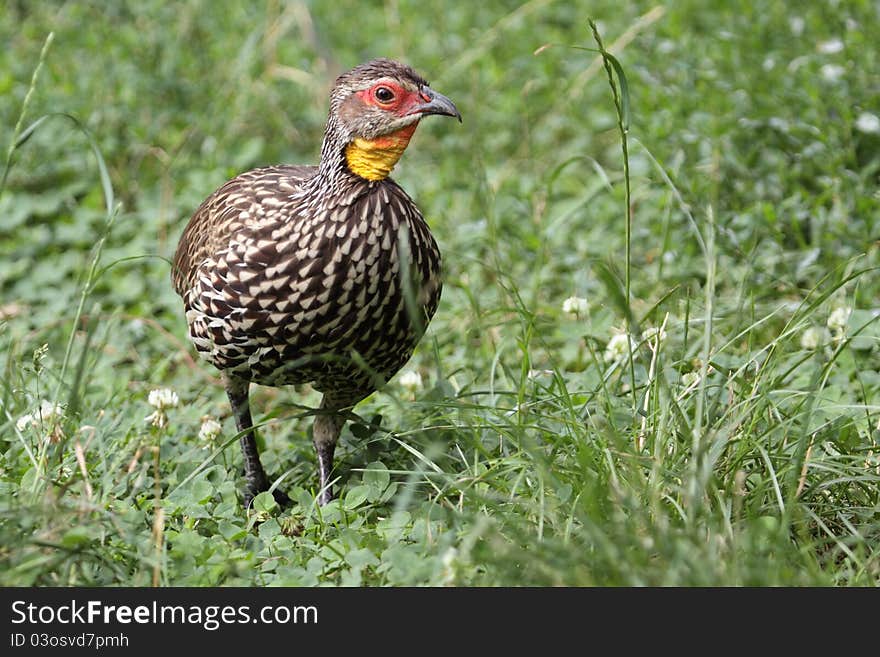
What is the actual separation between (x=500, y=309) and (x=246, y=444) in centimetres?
101

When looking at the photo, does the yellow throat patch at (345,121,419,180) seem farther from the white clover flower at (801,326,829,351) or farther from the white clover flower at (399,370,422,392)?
the white clover flower at (801,326,829,351)

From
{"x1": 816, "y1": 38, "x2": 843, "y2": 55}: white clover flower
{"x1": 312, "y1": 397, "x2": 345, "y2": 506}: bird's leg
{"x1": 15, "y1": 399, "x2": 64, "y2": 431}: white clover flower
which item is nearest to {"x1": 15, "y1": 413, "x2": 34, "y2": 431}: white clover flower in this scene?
{"x1": 15, "y1": 399, "x2": 64, "y2": 431}: white clover flower

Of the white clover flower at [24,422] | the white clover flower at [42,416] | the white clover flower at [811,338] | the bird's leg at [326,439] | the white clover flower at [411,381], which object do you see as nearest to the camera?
the white clover flower at [42,416]

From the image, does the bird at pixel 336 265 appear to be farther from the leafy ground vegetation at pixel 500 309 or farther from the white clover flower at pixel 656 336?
the white clover flower at pixel 656 336

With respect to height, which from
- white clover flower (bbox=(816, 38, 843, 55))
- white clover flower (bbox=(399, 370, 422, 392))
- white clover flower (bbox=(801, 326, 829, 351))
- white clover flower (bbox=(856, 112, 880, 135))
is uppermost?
white clover flower (bbox=(816, 38, 843, 55))

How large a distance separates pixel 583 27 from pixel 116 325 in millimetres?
3708

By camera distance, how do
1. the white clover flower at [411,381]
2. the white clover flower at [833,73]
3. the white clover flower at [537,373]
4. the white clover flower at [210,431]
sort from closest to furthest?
the white clover flower at [537,373] → the white clover flower at [210,431] → the white clover flower at [411,381] → the white clover flower at [833,73]

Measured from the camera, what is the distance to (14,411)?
3783 millimetres

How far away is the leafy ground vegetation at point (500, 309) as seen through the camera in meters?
3.12

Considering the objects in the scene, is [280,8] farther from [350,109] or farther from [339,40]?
[350,109]

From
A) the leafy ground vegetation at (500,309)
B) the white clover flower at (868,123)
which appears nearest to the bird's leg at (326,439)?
the leafy ground vegetation at (500,309)

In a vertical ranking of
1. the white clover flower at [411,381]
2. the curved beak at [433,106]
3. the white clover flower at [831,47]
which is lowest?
the white clover flower at [411,381]

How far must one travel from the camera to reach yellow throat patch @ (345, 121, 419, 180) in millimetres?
3578

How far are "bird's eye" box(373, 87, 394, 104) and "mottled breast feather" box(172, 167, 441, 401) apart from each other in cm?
26
